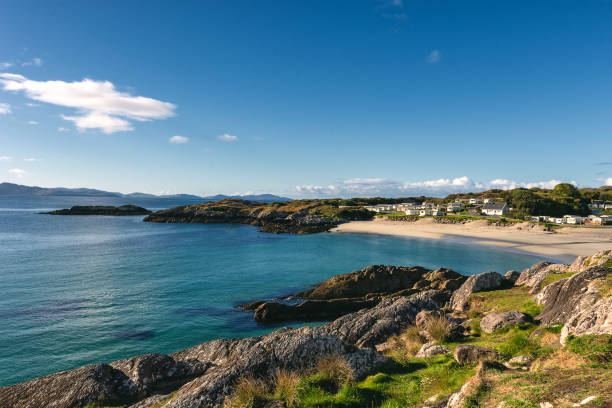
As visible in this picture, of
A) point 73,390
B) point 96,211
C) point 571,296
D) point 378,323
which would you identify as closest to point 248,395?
point 73,390

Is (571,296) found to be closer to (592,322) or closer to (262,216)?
(592,322)

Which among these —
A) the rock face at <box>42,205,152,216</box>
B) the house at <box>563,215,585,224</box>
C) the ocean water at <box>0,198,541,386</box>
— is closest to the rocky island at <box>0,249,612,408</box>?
the ocean water at <box>0,198,541,386</box>

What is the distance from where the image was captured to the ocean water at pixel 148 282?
21359 millimetres

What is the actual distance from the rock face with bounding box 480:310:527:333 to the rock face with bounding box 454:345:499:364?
5233 millimetres

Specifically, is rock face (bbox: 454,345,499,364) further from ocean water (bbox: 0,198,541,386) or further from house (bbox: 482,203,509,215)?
house (bbox: 482,203,509,215)

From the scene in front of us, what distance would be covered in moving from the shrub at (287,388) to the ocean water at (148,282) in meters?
15.7

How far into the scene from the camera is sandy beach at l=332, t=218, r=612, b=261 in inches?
2228

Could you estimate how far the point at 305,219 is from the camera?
4390 inches

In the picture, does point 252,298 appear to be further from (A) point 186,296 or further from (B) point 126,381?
(B) point 126,381

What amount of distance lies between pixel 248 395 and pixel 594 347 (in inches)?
380

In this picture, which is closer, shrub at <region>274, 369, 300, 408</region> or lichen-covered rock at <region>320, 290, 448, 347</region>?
shrub at <region>274, 369, 300, 408</region>

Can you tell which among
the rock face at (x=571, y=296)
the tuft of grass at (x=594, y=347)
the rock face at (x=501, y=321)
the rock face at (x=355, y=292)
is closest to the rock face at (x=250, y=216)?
the rock face at (x=355, y=292)

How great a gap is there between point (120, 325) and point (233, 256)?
99.9ft

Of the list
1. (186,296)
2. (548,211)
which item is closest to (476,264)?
(186,296)
